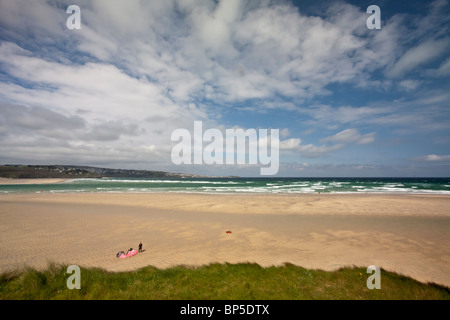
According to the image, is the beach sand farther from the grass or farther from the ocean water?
the ocean water

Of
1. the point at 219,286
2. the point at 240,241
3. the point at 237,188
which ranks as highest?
the point at 219,286

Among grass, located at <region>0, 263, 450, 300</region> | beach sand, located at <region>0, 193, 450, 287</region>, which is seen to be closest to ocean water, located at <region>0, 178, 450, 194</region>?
beach sand, located at <region>0, 193, 450, 287</region>

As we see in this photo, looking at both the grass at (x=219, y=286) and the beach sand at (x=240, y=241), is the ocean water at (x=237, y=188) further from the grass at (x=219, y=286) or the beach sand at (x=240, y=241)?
the grass at (x=219, y=286)

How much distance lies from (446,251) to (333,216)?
9367 millimetres

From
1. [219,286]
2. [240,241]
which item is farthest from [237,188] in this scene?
[219,286]

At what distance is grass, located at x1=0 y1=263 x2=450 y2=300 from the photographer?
517 cm

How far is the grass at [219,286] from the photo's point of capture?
5172 mm

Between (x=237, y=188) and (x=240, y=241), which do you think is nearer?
(x=240, y=241)

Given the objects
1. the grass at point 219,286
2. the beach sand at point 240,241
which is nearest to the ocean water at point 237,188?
the beach sand at point 240,241

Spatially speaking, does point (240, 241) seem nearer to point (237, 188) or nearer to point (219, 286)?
point (219, 286)

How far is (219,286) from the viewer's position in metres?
5.67

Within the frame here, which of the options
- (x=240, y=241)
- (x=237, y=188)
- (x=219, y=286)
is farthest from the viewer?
(x=237, y=188)
